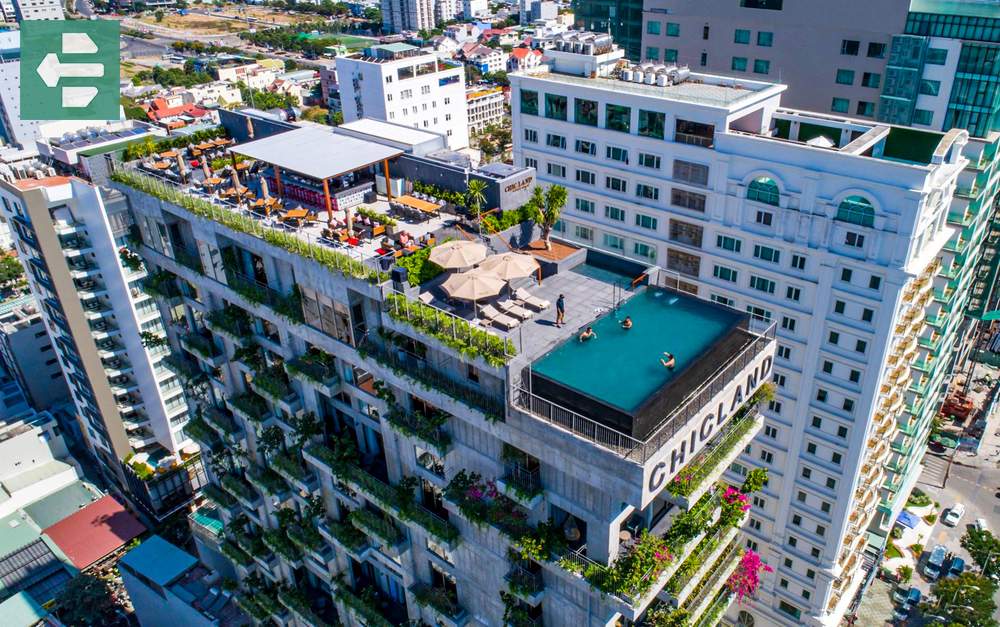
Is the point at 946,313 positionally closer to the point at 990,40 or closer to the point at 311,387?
the point at 990,40

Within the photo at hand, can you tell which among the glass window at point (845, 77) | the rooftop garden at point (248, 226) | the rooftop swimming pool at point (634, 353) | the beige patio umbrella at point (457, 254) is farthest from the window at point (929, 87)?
the rooftop garden at point (248, 226)

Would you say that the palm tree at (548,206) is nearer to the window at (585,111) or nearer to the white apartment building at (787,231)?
the white apartment building at (787,231)

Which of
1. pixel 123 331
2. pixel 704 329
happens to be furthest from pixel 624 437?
pixel 123 331

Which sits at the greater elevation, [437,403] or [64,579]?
[437,403]

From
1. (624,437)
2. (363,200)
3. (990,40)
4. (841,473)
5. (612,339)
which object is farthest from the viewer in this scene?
(990,40)

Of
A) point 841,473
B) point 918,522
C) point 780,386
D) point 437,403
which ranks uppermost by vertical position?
point 437,403

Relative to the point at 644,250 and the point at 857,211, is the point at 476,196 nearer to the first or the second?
the point at 857,211
